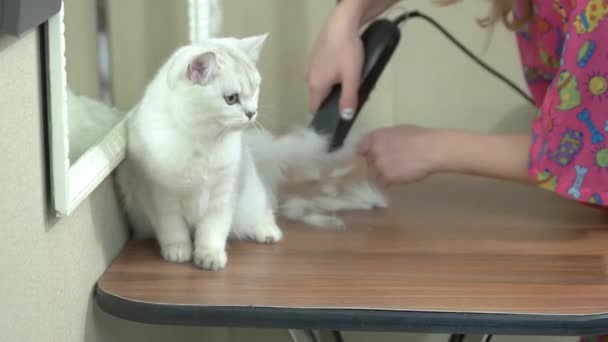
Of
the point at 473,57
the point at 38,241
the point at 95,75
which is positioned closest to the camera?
the point at 38,241

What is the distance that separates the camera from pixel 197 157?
2.15 feet

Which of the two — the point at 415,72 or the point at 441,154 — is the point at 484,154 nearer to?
the point at 441,154

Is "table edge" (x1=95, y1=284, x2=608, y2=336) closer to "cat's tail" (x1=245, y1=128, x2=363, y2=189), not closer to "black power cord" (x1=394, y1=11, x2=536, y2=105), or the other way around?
"cat's tail" (x1=245, y1=128, x2=363, y2=189)

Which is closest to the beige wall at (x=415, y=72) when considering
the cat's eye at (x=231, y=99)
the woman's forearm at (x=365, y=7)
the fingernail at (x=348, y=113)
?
the woman's forearm at (x=365, y=7)

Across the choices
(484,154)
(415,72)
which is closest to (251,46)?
(484,154)

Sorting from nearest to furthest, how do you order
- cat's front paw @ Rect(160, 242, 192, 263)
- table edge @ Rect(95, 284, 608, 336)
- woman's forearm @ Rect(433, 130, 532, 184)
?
table edge @ Rect(95, 284, 608, 336) → cat's front paw @ Rect(160, 242, 192, 263) → woman's forearm @ Rect(433, 130, 532, 184)

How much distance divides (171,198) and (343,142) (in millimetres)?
272

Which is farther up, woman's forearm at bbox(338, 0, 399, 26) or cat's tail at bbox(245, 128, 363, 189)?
woman's forearm at bbox(338, 0, 399, 26)

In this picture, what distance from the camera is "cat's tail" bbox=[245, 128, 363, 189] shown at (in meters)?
0.88

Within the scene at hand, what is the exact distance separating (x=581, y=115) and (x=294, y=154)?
0.31 meters

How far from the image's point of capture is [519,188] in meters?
0.95

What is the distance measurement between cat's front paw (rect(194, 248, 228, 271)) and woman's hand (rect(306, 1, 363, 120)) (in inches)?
10.2

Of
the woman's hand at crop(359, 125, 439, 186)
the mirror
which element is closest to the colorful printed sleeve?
the woman's hand at crop(359, 125, 439, 186)

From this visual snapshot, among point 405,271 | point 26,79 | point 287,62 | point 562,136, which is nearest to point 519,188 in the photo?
point 562,136
